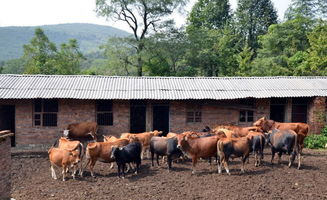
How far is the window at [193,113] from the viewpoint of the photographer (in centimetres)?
1602

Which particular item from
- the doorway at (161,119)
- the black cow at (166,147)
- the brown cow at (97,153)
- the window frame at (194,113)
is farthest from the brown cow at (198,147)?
the doorway at (161,119)

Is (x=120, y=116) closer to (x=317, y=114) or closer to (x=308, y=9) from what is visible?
(x=317, y=114)

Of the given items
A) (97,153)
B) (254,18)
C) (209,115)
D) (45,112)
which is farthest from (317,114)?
(254,18)

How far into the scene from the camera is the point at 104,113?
15812 mm

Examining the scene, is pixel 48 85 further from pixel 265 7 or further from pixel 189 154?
pixel 265 7

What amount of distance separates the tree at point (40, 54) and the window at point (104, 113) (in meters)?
19.4

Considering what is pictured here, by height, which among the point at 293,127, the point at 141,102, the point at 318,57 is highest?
the point at 318,57

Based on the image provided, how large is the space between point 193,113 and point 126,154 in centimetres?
638

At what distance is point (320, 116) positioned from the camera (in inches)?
648

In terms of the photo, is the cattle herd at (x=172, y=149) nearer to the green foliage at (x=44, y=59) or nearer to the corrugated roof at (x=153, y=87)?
the corrugated roof at (x=153, y=87)

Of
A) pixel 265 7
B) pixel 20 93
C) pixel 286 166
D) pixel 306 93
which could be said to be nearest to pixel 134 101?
pixel 20 93

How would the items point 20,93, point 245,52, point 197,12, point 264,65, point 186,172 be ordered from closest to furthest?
point 186,172, point 20,93, point 264,65, point 245,52, point 197,12

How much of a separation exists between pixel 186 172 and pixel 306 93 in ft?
29.1

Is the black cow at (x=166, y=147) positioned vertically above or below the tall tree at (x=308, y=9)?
below
